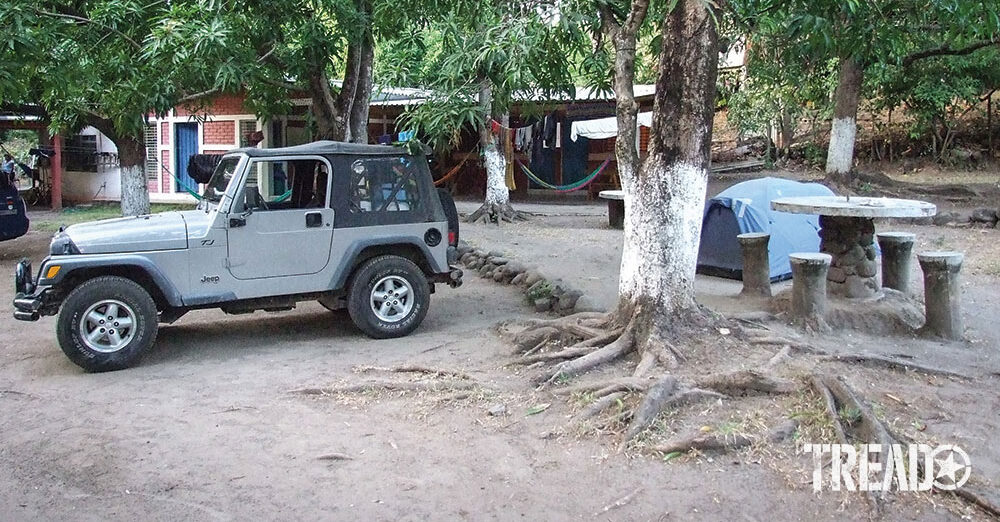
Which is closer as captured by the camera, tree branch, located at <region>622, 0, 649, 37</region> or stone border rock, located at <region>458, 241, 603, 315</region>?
tree branch, located at <region>622, 0, 649, 37</region>

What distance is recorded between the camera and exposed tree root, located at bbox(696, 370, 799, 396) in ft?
16.5

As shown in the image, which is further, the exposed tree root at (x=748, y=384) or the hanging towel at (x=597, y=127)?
the hanging towel at (x=597, y=127)

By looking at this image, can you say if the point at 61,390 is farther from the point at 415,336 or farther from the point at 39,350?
the point at 415,336

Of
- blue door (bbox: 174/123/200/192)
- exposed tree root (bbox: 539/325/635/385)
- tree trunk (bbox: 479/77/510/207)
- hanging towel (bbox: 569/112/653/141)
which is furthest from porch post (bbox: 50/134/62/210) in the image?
exposed tree root (bbox: 539/325/635/385)

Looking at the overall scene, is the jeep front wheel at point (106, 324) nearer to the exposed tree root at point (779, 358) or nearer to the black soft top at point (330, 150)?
the black soft top at point (330, 150)

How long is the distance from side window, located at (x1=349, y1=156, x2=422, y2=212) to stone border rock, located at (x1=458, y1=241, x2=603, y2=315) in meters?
1.75

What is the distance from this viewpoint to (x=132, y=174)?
1391cm

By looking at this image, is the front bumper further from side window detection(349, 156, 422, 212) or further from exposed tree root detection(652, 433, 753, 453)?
exposed tree root detection(652, 433, 753, 453)

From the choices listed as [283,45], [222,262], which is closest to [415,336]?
[222,262]

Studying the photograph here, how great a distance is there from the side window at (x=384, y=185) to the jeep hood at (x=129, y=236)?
1.46 metres

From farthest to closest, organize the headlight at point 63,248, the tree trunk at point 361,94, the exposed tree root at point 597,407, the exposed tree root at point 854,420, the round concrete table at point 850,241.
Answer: the tree trunk at point 361,94 < the round concrete table at point 850,241 < the headlight at point 63,248 < the exposed tree root at point 597,407 < the exposed tree root at point 854,420

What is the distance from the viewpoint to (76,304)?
604cm

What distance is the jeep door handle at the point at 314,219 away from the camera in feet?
22.5

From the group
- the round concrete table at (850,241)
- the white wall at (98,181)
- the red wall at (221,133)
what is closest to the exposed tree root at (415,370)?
the round concrete table at (850,241)
